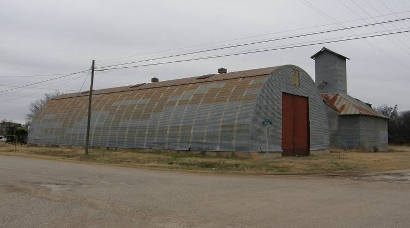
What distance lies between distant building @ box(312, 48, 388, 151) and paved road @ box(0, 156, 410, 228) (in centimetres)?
3815

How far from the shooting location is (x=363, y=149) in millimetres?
51094

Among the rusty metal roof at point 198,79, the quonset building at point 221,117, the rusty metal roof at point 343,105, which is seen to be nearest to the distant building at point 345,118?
the rusty metal roof at point 343,105

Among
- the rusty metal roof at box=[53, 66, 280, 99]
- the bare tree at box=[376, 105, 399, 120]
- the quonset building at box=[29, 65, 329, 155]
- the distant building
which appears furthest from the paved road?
the bare tree at box=[376, 105, 399, 120]

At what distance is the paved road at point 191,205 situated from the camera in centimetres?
834

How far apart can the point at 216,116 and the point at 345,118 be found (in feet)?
85.3

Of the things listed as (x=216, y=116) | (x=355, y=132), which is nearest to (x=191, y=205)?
(x=216, y=116)

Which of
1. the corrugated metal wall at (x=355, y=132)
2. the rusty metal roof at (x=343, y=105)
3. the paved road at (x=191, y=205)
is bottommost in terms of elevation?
the paved road at (x=191, y=205)

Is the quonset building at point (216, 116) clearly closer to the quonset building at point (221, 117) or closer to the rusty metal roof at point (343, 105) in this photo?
the quonset building at point (221, 117)

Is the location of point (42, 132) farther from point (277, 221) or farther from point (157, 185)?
point (277, 221)

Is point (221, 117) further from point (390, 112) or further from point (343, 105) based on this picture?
point (390, 112)

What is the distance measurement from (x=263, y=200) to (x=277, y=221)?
2994 millimetres

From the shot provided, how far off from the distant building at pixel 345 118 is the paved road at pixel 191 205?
38.1m

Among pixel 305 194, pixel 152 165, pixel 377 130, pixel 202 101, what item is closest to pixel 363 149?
pixel 377 130

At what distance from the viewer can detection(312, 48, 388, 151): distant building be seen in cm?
5153
